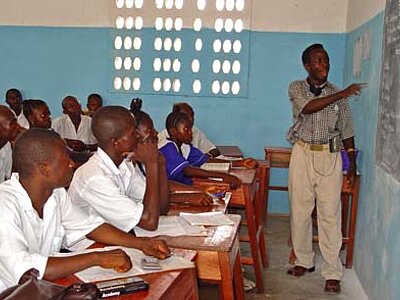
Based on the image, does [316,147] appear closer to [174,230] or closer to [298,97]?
[298,97]

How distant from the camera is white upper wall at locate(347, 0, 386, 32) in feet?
12.4

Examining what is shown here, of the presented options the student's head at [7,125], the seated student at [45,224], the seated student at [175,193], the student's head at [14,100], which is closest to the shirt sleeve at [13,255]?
the seated student at [45,224]

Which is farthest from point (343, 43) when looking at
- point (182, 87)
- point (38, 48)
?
point (38, 48)

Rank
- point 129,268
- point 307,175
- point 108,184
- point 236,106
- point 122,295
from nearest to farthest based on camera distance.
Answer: point 122,295 < point 129,268 < point 108,184 < point 307,175 < point 236,106

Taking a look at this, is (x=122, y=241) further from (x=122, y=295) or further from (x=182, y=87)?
(x=182, y=87)

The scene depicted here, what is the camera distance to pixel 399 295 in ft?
9.02

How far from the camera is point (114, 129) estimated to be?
92.4 inches

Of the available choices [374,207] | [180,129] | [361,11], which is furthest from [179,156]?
[361,11]

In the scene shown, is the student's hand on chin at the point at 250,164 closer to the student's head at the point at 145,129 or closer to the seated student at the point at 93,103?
the student's head at the point at 145,129

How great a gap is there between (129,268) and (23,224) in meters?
0.35

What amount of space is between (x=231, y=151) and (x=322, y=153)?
5.51 ft

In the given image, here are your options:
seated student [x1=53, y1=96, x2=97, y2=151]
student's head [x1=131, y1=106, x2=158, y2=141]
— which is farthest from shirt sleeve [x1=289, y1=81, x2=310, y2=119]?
seated student [x1=53, y1=96, x2=97, y2=151]

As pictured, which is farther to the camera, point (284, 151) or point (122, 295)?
point (284, 151)

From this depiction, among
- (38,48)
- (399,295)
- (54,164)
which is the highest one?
(38,48)
